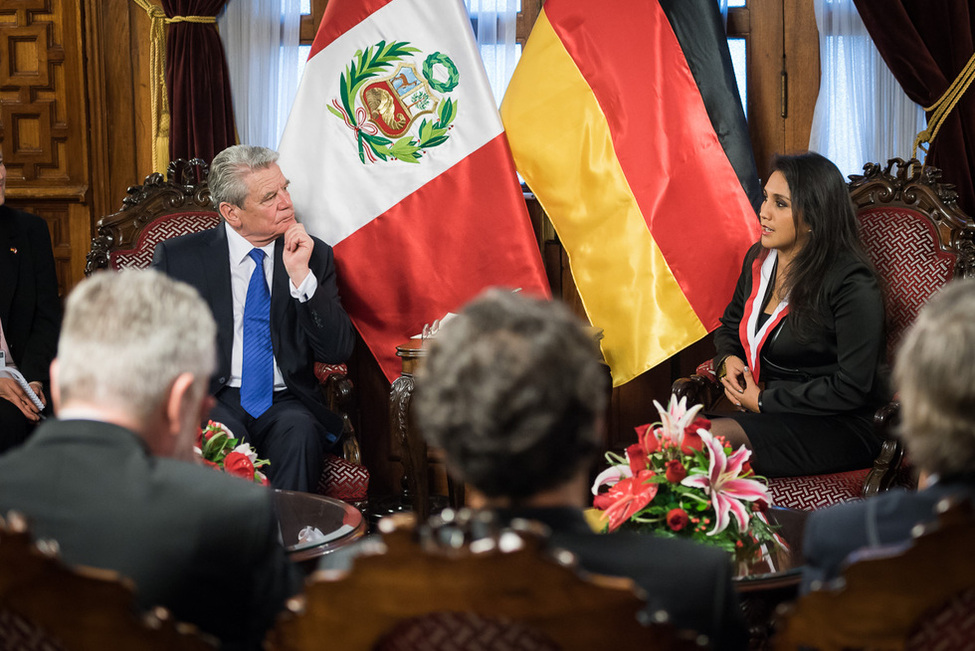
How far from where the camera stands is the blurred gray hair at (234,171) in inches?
131

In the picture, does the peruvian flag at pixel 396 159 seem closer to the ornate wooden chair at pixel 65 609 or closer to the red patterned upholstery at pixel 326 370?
the red patterned upholstery at pixel 326 370

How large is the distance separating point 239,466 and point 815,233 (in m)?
1.88

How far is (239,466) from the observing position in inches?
86.5

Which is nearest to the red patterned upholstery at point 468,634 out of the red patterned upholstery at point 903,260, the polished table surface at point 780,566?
the polished table surface at point 780,566

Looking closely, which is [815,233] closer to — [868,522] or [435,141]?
[435,141]

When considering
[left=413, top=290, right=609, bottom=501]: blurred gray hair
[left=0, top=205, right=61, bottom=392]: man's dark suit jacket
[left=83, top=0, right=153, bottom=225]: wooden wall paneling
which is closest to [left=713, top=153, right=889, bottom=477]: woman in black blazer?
[left=413, top=290, right=609, bottom=501]: blurred gray hair

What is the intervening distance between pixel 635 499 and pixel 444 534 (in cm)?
97

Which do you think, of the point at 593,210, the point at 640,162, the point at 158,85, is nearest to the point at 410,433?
the point at 593,210

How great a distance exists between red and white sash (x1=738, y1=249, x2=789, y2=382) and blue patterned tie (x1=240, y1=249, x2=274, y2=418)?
1548 mm

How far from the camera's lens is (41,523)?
43.1 inches

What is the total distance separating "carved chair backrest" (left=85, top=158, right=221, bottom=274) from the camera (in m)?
3.52

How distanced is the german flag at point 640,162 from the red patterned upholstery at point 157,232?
119 cm

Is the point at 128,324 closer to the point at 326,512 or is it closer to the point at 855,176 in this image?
the point at 326,512

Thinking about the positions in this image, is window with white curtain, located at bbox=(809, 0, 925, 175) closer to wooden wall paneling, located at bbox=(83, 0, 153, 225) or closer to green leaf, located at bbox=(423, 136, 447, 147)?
green leaf, located at bbox=(423, 136, 447, 147)
